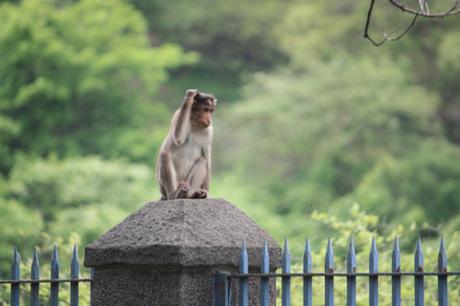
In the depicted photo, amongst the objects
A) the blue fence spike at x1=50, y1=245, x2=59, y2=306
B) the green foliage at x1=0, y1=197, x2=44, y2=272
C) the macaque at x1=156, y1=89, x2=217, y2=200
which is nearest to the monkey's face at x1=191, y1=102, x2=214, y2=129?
the macaque at x1=156, y1=89, x2=217, y2=200

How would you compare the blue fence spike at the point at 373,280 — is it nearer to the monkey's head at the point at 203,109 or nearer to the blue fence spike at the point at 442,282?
the blue fence spike at the point at 442,282

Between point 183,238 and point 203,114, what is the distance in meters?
1.64

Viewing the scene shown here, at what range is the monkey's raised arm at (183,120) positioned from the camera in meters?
5.62

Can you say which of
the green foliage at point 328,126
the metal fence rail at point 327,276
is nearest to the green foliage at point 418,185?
the green foliage at point 328,126

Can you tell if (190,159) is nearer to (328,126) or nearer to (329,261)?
(329,261)

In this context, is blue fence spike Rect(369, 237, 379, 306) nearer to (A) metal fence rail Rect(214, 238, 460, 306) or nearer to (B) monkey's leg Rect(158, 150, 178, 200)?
(A) metal fence rail Rect(214, 238, 460, 306)

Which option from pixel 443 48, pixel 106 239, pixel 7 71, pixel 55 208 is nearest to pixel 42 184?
pixel 55 208

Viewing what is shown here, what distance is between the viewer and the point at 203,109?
5.73m

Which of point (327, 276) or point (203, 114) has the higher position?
point (203, 114)

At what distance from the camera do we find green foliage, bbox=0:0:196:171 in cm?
2217

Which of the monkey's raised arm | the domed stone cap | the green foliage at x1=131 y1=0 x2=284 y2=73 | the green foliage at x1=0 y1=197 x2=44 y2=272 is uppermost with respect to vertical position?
the green foliage at x1=131 y1=0 x2=284 y2=73

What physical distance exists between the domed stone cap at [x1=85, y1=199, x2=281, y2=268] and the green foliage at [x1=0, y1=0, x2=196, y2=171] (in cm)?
1663

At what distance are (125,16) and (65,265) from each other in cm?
1233

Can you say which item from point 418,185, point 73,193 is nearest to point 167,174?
point 73,193
